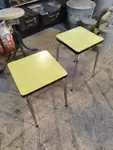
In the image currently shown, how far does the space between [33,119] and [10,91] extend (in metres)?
0.42

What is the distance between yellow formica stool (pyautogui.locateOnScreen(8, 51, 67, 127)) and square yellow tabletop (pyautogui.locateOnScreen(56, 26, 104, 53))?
0.27m

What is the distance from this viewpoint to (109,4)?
2215mm

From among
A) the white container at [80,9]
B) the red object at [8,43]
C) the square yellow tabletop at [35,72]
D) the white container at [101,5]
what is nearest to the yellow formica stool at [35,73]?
the square yellow tabletop at [35,72]

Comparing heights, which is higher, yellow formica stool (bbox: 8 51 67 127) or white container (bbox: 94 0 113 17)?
white container (bbox: 94 0 113 17)

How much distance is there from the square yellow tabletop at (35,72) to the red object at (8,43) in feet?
2.33

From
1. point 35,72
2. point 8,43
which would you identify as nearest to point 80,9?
point 8,43

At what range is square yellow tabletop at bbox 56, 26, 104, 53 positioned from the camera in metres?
1.39

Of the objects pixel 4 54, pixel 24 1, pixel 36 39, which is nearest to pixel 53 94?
pixel 4 54

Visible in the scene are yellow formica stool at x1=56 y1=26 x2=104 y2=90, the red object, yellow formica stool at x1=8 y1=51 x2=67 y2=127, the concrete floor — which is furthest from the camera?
the red object

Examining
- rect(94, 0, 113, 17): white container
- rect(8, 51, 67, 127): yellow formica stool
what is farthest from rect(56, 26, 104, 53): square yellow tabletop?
rect(94, 0, 113, 17): white container

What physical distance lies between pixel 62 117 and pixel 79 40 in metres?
0.71

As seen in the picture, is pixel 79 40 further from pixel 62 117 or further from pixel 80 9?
pixel 80 9

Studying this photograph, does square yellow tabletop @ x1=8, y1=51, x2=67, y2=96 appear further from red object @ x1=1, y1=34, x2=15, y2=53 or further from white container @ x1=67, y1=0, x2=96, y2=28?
white container @ x1=67, y1=0, x2=96, y2=28

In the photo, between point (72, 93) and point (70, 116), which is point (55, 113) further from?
point (72, 93)
